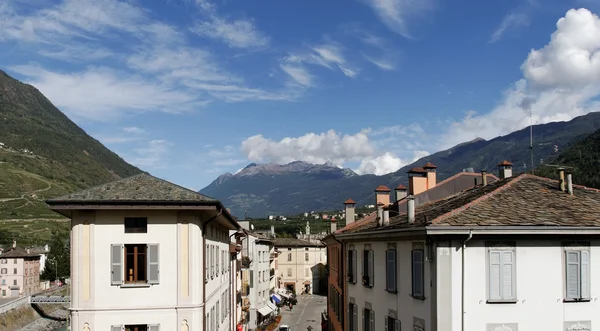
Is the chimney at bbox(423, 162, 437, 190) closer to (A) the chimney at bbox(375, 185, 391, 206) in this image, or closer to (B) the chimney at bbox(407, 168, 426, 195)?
(B) the chimney at bbox(407, 168, 426, 195)

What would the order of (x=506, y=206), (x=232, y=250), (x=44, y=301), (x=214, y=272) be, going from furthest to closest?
(x=44, y=301) → (x=232, y=250) → (x=214, y=272) → (x=506, y=206)

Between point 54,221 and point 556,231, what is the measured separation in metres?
179

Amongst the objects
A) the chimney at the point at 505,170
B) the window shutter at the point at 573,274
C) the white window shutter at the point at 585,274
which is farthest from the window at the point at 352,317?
the white window shutter at the point at 585,274

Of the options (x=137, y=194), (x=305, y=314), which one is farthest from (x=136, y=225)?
(x=305, y=314)

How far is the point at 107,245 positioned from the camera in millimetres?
21359

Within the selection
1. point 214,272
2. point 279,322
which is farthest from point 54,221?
point 214,272

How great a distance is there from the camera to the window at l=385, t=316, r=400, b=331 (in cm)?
2089

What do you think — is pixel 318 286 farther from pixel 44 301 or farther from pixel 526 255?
pixel 526 255

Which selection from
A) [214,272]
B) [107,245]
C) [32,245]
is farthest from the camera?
[32,245]

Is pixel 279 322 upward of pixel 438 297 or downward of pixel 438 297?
downward

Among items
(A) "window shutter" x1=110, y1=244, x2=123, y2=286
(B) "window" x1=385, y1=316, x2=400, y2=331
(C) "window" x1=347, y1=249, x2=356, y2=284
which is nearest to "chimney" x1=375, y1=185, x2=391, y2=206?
(C) "window" x1=347, y1=249, x2=356, y2=284

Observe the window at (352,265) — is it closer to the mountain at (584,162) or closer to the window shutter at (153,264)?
the window shutter at (153,264)

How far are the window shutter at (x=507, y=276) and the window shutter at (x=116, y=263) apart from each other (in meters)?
12.9

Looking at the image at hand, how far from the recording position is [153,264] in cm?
2153
